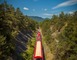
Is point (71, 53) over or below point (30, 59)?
over

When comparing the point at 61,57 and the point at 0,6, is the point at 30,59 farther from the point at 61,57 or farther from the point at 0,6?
the point at 0,6

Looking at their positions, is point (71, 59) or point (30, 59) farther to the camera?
point (30, 59)

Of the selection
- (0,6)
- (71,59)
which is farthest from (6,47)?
(71,59)

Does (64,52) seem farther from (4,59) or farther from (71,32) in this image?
(4,59)

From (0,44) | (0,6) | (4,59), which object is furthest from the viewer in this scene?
(0,6)

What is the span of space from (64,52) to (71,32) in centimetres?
462

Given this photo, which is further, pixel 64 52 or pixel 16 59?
pixel 16 59

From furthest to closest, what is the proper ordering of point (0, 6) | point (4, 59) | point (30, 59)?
point (30, 59) < point (0, 6) < point (4, 59)

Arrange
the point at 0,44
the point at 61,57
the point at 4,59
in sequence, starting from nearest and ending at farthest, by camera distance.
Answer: the point at 0,44 → the point at 4,59 → the point at 61,57

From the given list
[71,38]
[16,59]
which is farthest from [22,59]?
[71,38]

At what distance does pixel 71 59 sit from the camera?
95.1 feet

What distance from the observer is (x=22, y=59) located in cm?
4038

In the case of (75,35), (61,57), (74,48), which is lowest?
(61,57)

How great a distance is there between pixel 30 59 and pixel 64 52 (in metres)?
12.7
